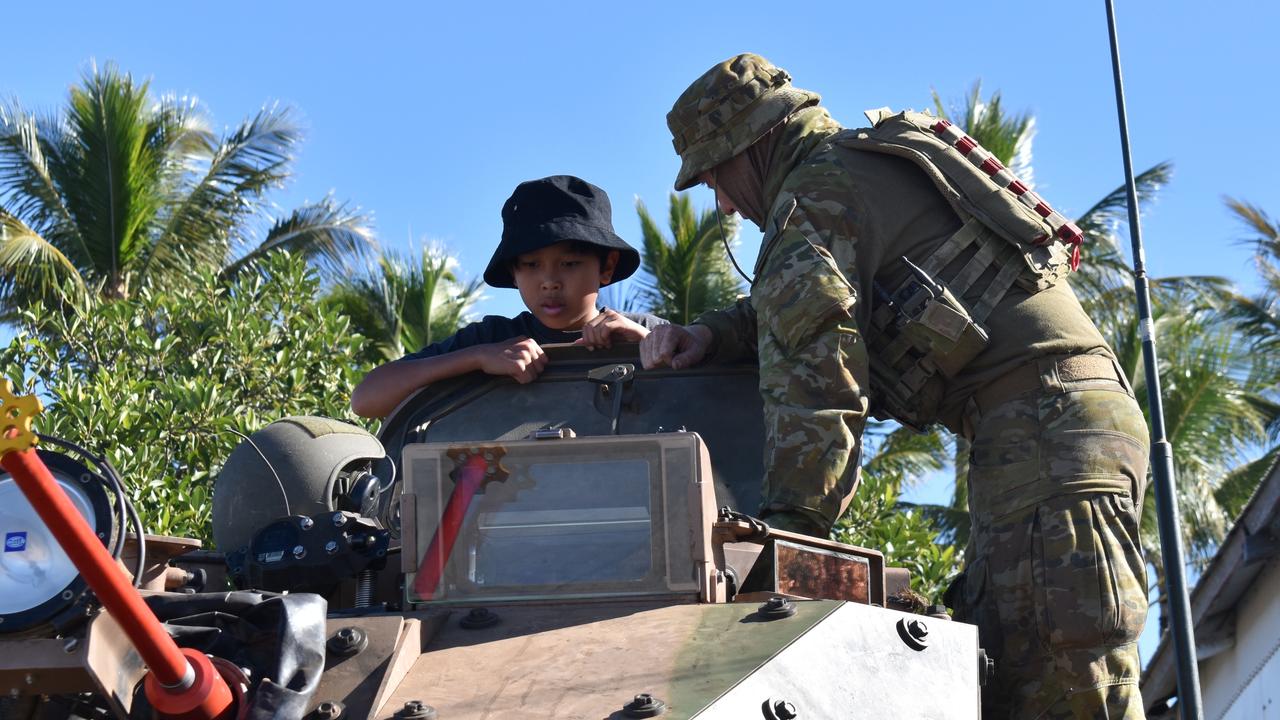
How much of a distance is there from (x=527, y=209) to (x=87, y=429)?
23.7 ft

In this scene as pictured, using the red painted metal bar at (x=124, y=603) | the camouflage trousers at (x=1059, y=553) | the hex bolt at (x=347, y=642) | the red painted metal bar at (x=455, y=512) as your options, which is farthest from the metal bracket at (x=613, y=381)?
the red painted metal bar at (x=124, y=603)

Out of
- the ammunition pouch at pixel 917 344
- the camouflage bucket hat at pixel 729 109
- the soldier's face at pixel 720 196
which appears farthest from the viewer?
the soldier's face at pixel 720 196

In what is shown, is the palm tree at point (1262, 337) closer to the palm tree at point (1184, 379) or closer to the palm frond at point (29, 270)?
the palm tree at point (1184, 379)

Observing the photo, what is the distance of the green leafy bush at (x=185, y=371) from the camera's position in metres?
12.5

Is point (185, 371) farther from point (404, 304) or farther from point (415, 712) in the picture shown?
point (415, 712)

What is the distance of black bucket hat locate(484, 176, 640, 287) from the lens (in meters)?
6.03

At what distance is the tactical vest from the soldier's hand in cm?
57

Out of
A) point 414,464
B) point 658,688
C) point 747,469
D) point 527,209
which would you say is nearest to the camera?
point 658,688

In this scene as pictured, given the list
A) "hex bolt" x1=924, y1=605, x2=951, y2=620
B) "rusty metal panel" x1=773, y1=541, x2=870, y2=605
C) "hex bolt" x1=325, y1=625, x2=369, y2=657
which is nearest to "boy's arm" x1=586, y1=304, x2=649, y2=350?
"rusty metal panel" x1=773, y1=541, x2=870, y2=605

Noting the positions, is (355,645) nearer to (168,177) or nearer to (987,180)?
(987,180)

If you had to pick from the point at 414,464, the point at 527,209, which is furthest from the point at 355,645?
the point at 527,209

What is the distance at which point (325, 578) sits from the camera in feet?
14.3

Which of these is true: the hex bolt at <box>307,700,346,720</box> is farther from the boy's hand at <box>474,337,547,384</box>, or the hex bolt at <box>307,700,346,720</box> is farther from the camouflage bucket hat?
the camouflage bucket hat

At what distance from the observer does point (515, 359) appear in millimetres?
5414
